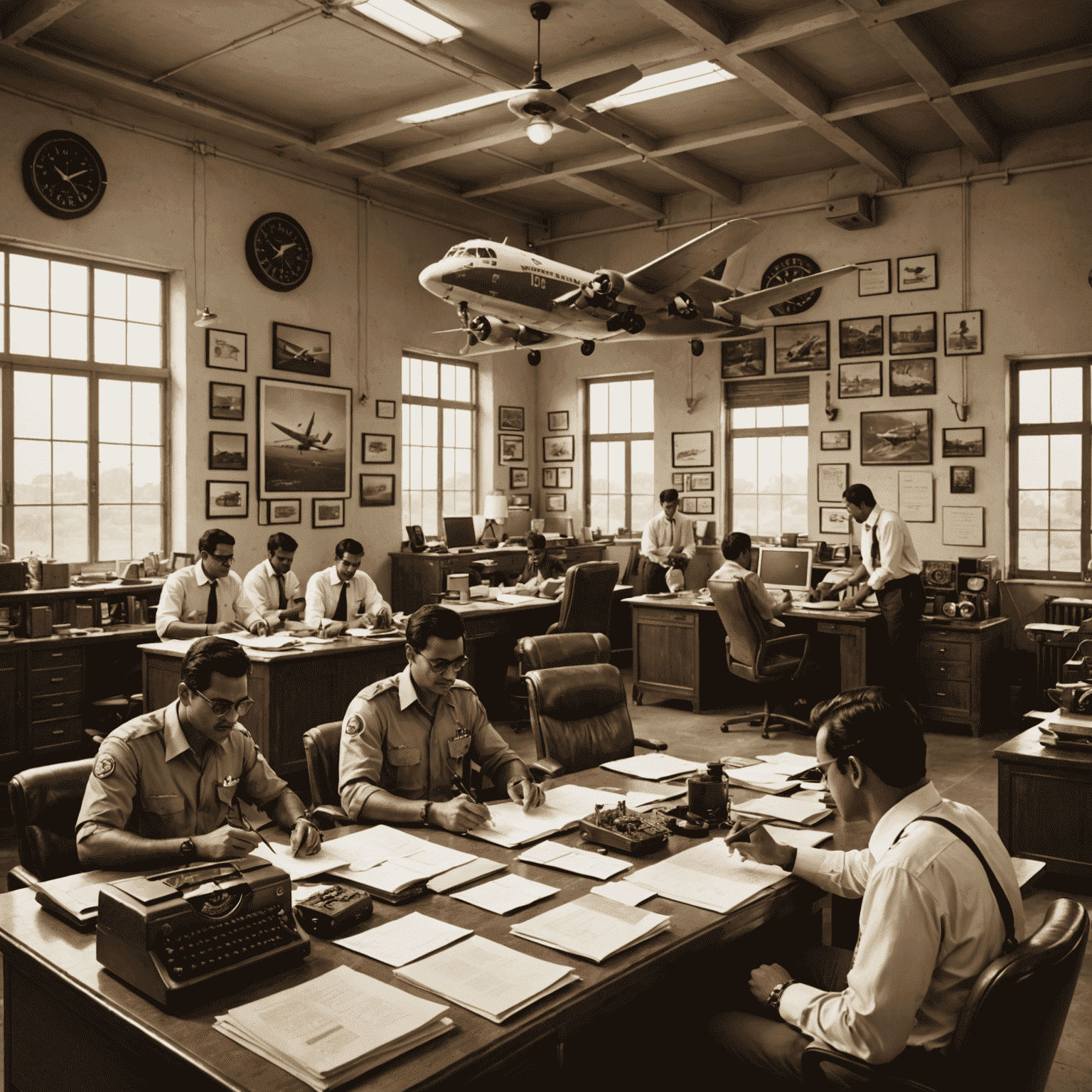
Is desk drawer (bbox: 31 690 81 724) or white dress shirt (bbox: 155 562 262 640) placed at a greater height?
white dress shirt (bbox: 155 562 262 640)

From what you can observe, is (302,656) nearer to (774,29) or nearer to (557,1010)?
(557,1010)

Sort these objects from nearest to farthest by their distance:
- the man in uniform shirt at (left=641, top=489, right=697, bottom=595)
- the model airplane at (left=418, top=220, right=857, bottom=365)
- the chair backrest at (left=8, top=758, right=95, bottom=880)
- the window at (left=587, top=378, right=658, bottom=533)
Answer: the chair backrest at (left=8, top=758, right=95, bottom=880)
the model airplane at (left=418, top=220, right=857, bottom=365)
the man in uniform shirt at (left=641, top=489, right=697, bottom=595)
the window at (left=587, top=378, right=658, bottom=533)

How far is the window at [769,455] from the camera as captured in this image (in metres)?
10.1

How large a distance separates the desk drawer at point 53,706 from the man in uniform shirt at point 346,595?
1.63 m

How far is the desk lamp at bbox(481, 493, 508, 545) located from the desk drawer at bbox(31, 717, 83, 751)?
5070 millimetres

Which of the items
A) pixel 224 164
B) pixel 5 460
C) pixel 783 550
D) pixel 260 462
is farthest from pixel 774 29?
pixel 5 460

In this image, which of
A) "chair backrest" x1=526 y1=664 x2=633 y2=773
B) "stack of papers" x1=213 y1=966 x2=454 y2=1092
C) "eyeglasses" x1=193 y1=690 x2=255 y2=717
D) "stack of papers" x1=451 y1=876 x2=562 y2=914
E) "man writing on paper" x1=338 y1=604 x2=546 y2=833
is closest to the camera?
"stack of papers" x1=213 y1=966 x2=454 y2=1092

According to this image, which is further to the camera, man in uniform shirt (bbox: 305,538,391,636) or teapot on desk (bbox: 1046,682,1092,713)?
man in uniform shirt (bbox: 305,538,391,636)

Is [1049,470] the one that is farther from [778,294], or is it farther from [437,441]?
Answer: [437,441]

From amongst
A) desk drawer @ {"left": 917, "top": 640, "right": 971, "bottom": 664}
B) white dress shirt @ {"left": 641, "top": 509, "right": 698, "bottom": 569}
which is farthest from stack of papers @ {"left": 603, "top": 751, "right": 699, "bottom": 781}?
white dress shirt @ {"left": 641, "top": 509, "right": 698, "bottom": 569}

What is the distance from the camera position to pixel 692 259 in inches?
249

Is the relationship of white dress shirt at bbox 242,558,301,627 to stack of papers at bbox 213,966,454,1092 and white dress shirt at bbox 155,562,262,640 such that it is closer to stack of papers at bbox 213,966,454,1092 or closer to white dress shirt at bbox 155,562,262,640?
white dress shirt at bbox 155,562,262,640

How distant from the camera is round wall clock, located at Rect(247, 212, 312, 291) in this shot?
8719 mm

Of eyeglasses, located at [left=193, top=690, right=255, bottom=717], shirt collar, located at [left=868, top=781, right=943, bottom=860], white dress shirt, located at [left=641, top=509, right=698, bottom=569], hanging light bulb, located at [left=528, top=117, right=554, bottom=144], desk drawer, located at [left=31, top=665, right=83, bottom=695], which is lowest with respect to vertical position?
desk drawer, located at [left=31, top=665, right=83, bottom=695]
